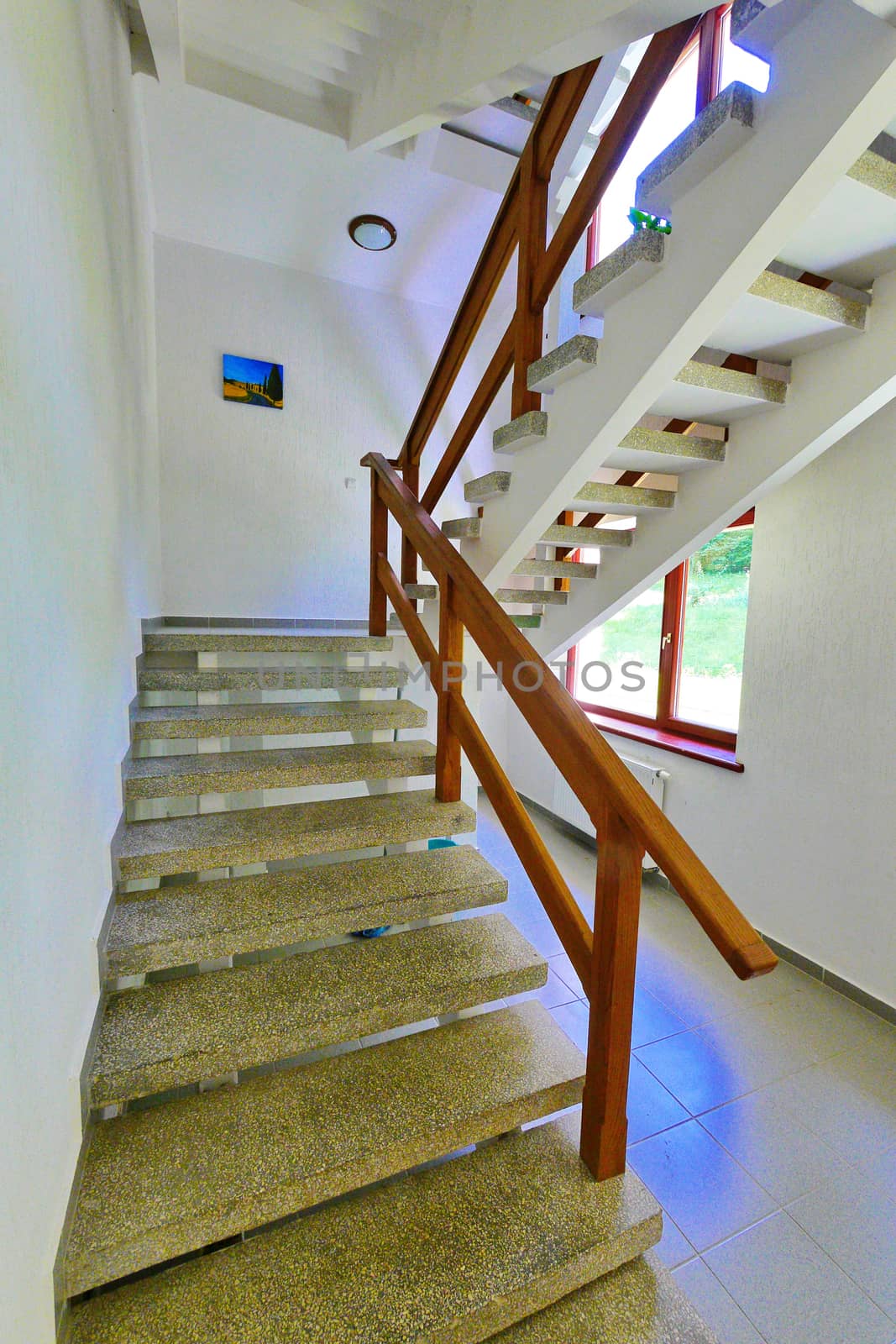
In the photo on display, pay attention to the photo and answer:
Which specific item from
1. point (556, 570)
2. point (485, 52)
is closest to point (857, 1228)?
point (556, 570)

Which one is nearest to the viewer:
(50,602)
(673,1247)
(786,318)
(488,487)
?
(50,602)

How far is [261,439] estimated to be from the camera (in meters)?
3.69

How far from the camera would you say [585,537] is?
8.29ft

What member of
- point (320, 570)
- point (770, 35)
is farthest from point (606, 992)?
point (320, 570)

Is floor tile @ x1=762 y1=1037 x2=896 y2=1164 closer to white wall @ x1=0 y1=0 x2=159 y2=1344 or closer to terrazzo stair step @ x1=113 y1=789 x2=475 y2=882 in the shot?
terrazzo stair step @ x1=113 y1=789 x2=475 y2=882

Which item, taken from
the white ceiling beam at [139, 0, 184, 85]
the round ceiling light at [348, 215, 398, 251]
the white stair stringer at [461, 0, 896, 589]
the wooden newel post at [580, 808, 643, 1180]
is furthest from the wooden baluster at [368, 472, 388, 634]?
the wooden newel post at [580, 808, 643, 1180]

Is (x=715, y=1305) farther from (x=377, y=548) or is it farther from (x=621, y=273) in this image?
→ (x=377, y=548)

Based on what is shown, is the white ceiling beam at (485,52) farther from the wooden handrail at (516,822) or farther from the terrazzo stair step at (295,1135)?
the terrazzo stair step at (295,1135)

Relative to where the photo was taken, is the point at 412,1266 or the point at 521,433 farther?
the point at 521,433

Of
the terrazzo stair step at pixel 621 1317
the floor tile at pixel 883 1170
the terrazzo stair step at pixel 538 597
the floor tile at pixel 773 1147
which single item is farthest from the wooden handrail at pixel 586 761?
the floor tile at pixel 883 1170

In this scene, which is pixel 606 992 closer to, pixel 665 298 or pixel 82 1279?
pixel 82 1279

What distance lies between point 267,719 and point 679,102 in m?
4.04

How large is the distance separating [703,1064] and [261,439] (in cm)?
393

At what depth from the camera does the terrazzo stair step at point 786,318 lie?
152 centimetres
